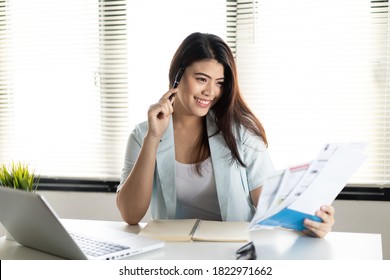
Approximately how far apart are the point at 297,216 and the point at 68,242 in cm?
64

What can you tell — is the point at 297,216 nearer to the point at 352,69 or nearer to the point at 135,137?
the point at 135,137

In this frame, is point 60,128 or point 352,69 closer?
point 352,69

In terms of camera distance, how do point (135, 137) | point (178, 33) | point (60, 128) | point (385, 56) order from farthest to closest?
point (60, 128)
point (178, 33)
point (385, 56)
point (135, 137)

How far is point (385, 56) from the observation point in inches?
114

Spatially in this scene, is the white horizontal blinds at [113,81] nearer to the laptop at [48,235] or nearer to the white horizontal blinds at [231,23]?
the white horizontal blinds at [231,23]

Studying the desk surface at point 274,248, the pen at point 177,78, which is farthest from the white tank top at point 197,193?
the desk surface at point 274,248

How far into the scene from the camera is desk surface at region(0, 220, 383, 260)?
147 centimetres

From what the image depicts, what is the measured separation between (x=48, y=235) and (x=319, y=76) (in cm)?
199

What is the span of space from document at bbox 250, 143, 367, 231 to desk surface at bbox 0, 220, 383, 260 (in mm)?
91

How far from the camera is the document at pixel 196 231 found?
5.25 feet

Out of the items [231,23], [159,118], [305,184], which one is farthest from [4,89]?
[305,184]

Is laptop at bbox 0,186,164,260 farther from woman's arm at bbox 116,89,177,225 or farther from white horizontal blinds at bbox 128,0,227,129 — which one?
white horizontal blinds at bbox 128,0,227,129

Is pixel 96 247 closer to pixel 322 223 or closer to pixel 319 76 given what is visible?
pixel 322 223

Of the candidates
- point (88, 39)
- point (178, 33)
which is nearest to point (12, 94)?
point (88, 39)
